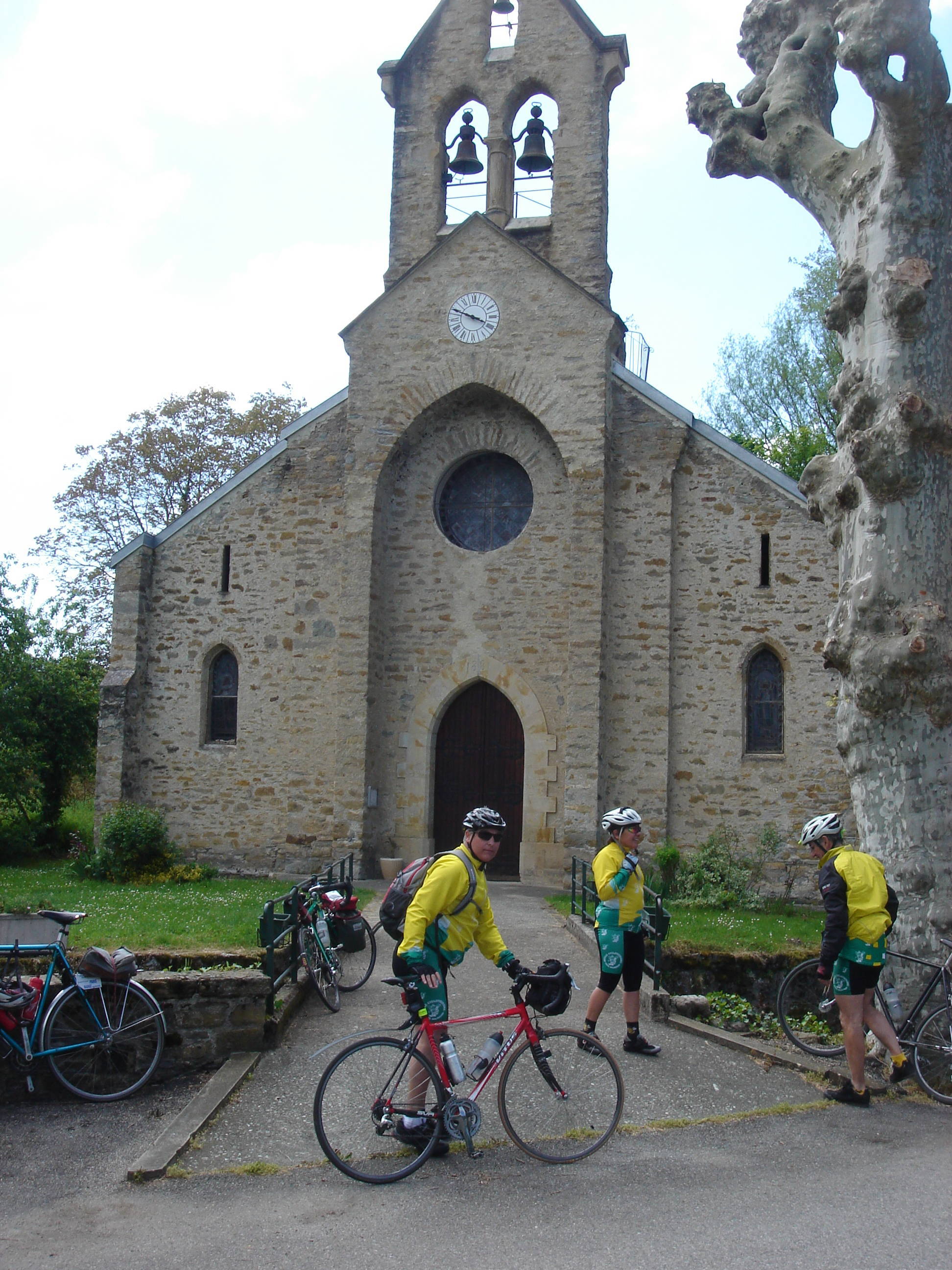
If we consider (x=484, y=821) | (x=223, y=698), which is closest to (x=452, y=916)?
(x=484, y=821)

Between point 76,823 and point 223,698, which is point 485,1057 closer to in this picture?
point 223,698

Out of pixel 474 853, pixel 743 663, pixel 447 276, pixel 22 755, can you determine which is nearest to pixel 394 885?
pixel 474 853

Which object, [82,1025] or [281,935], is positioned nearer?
[82,1025]

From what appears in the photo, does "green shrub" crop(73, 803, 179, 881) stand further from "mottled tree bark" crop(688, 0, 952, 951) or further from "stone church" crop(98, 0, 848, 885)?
"mottled tree bark" crop(688, 0, 952, 951)

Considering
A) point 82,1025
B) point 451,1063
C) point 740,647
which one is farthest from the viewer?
point 740,647

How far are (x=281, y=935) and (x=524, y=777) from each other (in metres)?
8.17

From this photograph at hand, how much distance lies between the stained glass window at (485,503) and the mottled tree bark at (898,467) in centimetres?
823

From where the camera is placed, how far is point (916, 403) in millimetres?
7520

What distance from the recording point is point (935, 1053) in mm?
6793

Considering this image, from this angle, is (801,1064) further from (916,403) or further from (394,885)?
(916,403)

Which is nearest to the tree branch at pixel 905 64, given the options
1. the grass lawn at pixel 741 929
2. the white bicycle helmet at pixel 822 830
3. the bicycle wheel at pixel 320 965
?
the white bicycle helmet at pixel 822 830

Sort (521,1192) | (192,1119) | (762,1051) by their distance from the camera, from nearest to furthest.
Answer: (521,1192), (192,1119), (762,1051)

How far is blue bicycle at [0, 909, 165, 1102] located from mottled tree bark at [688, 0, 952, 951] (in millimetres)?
4992

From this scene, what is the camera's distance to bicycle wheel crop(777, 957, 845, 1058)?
7.65 m
